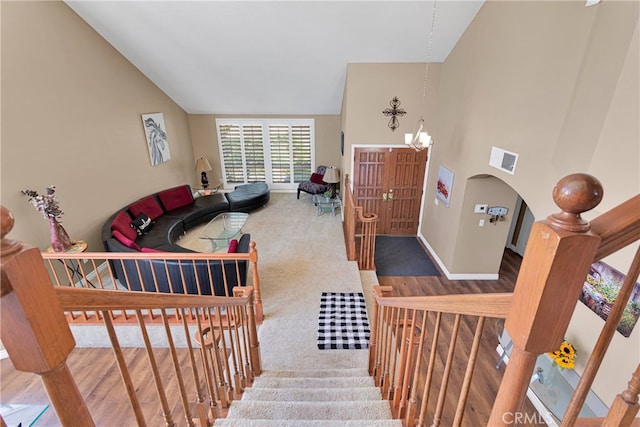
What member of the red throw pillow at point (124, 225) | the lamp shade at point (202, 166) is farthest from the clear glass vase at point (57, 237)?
the lamp shade at point (202, 166)

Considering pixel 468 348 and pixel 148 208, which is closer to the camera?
pixel 468 348

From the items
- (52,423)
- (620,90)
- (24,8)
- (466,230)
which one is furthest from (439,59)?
(52,423)

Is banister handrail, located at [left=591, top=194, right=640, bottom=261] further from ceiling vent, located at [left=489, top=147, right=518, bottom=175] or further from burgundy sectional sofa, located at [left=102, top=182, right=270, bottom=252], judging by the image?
burgundy sectional sofa, located at [left=102, top=182, right=270, bottom=252]

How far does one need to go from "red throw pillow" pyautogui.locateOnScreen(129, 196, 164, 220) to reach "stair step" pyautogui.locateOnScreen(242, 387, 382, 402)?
4.80 m

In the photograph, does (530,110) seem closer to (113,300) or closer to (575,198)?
(575,198)

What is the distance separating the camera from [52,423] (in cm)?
274

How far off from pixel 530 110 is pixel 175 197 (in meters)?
6.83

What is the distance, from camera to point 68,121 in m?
4.54

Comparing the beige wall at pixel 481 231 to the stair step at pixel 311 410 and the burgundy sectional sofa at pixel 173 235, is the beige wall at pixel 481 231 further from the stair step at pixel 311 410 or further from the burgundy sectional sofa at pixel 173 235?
the stair step at pixel 311 410

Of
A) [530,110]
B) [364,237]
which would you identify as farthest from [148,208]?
[530,110]

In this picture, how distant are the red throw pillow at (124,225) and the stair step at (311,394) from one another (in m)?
4.00

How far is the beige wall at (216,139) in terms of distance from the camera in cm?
855

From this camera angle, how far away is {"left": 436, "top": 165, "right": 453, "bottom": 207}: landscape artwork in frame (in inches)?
217

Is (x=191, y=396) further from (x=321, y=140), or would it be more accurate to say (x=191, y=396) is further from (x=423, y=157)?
(x=321, y=140)
